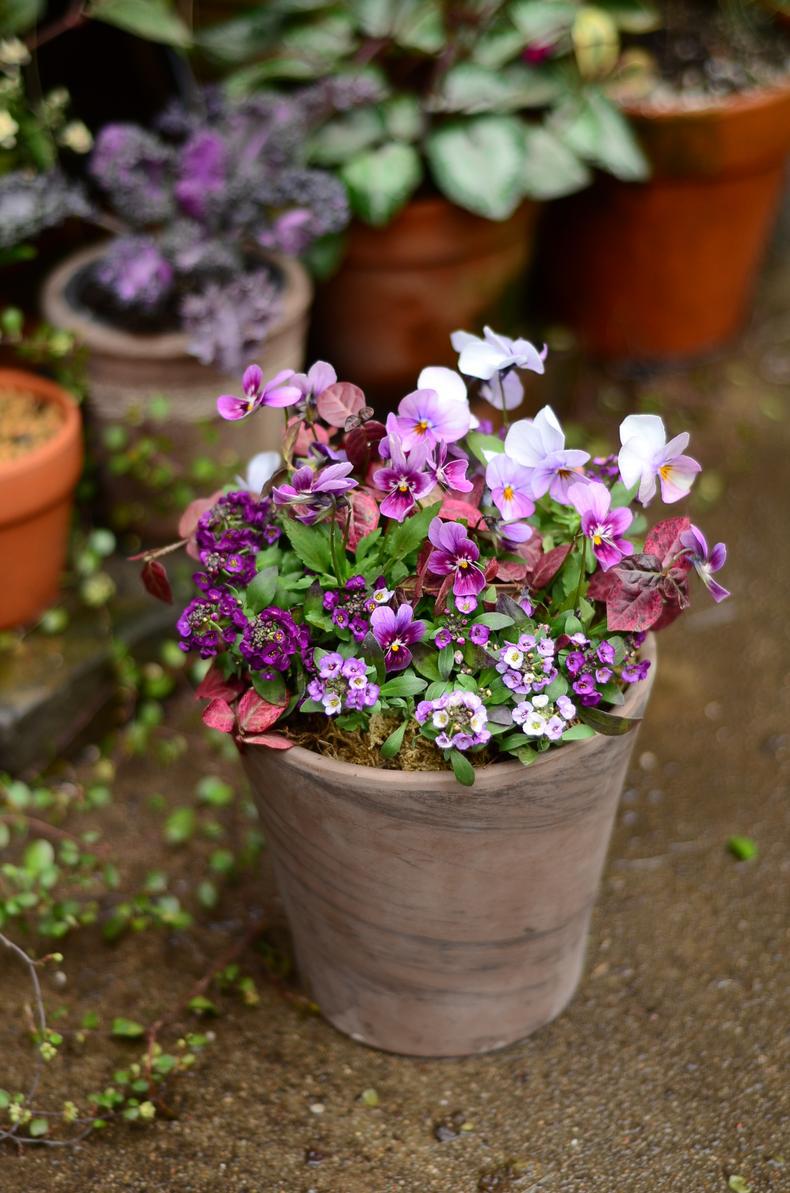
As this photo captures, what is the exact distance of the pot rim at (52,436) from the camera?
189 centimetres

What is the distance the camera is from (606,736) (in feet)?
4.28

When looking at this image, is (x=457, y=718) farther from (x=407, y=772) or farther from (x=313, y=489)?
(x=313, y=489)

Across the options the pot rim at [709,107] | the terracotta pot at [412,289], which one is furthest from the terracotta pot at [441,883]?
the pot rim at [709,107]

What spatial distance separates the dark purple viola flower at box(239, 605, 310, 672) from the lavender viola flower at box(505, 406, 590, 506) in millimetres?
298

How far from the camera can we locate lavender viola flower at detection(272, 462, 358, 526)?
123 cm

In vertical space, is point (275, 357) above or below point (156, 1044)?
above

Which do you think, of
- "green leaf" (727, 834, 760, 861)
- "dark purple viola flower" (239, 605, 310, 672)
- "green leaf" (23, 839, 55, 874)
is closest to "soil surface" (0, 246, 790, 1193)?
"green leaf" (727, 834, 760, 861)

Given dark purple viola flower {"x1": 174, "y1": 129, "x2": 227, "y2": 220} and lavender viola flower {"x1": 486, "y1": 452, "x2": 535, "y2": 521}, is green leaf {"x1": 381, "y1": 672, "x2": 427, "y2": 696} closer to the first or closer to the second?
lavender viola flower {"x1": 486, "y1": 452, "x2": 535, "y2": 521}

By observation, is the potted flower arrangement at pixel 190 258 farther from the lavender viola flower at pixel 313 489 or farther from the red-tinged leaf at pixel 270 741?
the red-tinged leaf at pixel 270 741

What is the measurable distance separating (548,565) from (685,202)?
188 centimetres

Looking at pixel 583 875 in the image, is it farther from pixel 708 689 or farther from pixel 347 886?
pixel 708 689

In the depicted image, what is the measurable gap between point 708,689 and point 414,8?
1.52 meters

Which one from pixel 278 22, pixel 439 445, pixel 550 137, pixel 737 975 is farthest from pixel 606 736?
pixel 278 22

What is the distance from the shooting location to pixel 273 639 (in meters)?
1.26
